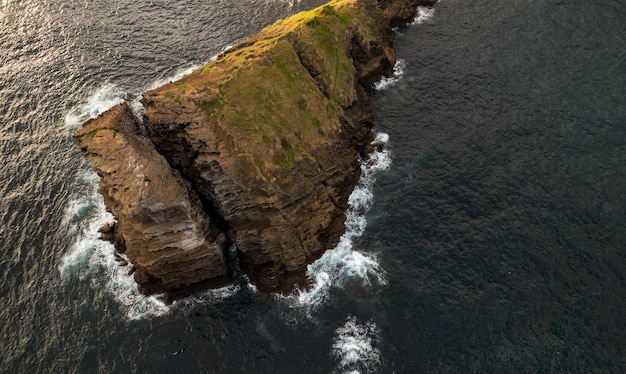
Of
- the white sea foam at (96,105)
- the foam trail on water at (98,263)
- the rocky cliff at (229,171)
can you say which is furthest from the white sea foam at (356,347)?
the white sea foam at (96,105)

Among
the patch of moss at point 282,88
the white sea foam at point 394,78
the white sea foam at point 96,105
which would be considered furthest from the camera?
the white sea foam at point 394,78

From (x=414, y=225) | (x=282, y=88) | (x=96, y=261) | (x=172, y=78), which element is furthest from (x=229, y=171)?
(x=172, y=78)

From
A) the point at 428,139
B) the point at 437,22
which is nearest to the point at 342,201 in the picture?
the point at 428,139

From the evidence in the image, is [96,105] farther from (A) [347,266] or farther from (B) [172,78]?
(A) [347,266]

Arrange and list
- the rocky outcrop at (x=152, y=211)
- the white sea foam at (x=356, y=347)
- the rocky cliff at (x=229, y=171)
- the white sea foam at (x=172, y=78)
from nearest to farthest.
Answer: the white sea foam at (x=356, y=347)
the rocky outcrop at (x=152, y=211)
the rocky cliff at (x=229, y=171)
the white sea foam at (x=172, y=78)

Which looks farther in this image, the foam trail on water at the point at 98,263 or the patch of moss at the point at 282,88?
the foam trail on water at the point at 98,263

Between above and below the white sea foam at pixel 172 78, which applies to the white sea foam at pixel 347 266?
below

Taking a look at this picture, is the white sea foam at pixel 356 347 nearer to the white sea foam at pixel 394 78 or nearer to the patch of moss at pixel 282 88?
the patch of moss at pixel 282 88

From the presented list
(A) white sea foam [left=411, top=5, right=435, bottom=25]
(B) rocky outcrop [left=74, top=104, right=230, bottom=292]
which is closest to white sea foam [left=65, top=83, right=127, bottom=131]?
(B) rocky outcrop [left=74, top=104, right=230, bottom=292]
